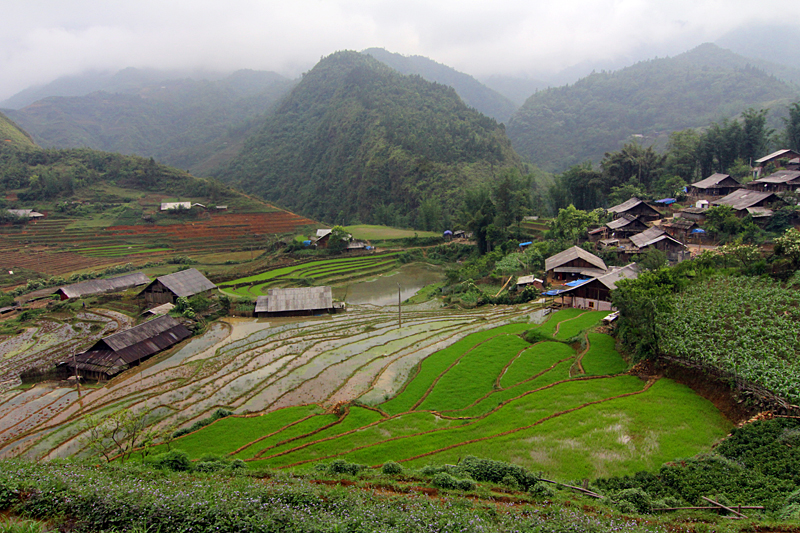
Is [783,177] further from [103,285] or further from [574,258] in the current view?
[103,285]

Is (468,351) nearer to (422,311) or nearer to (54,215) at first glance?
(422,311)

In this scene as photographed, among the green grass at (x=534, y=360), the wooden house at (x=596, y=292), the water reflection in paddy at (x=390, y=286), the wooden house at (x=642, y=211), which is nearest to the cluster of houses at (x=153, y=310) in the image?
the water reflection in paddy at (x=390, y=286)

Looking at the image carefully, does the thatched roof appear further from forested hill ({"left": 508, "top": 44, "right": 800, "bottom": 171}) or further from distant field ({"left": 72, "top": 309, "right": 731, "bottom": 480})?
forested hill ({"left": 508, "top": 44, "right": 800, "bottom": 171})

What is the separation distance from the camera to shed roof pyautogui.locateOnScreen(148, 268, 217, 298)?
1499 inches

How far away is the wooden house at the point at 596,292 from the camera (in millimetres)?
30278

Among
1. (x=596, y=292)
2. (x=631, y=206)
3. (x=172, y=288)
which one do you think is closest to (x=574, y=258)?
(x=596, y=292)

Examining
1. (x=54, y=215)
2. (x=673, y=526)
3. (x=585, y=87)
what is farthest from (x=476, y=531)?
(x=585, y=87)

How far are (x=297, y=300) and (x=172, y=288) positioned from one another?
1166 centimetres

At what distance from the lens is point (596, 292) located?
3111 centimetres

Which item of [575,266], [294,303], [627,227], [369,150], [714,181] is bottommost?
[294,303]

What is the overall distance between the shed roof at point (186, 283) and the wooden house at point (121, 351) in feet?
27.2

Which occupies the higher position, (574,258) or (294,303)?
(574,258)

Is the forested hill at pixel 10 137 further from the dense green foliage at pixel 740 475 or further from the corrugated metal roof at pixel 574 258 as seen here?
the dense green foliage at pixel 740 475

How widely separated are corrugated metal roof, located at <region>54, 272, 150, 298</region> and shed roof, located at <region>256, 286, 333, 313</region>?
17.6 meters
